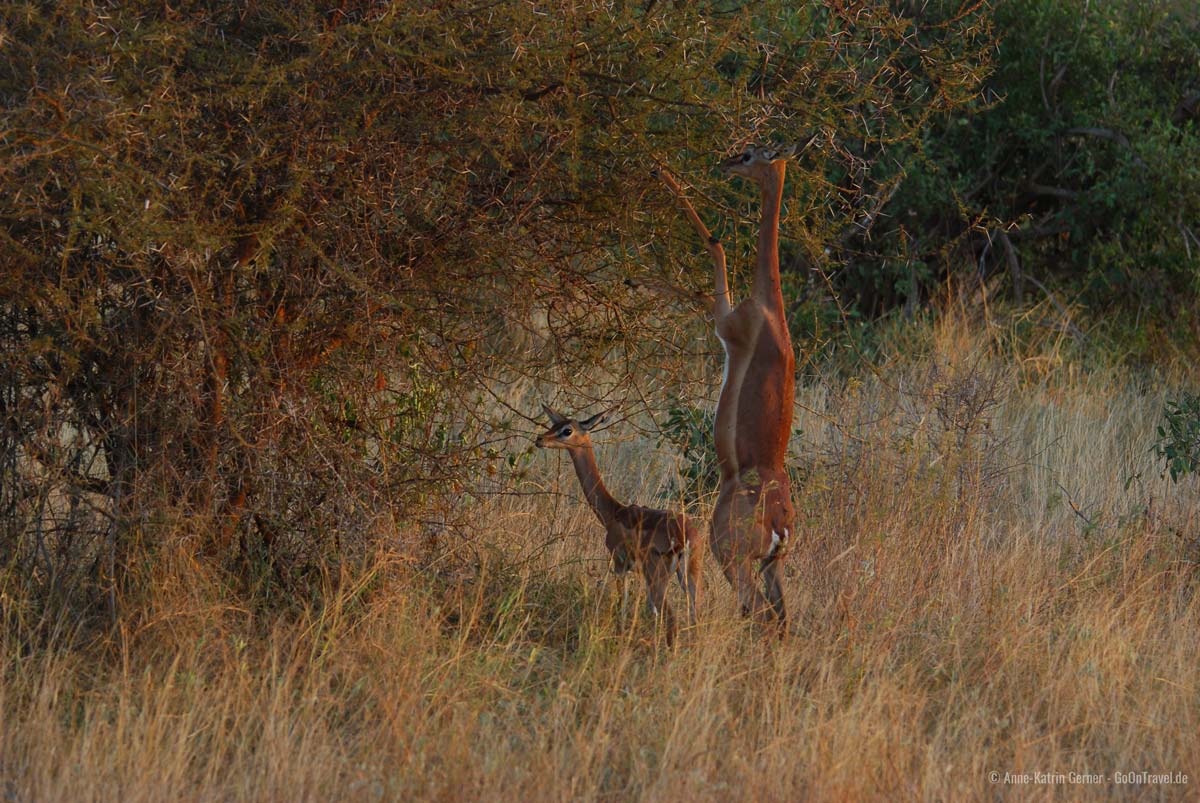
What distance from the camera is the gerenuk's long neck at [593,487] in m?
5.73

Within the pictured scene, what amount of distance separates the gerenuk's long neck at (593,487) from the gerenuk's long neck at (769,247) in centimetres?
103

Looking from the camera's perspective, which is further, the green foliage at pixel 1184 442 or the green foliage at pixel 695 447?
the green foliage at pixel 695 447

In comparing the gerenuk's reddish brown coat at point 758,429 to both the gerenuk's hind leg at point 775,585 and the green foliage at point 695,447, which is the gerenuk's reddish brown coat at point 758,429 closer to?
the gerenuk's hind leg at point 775,585

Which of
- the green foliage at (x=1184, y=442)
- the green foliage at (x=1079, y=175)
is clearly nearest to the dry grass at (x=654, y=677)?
the green foliage at (x=1184, y=442)

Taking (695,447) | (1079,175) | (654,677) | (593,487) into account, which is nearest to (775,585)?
(654,677)

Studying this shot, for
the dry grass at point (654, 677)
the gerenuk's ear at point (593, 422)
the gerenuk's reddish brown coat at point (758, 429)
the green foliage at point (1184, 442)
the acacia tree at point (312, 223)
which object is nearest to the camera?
the dry grass at point (654, 677)

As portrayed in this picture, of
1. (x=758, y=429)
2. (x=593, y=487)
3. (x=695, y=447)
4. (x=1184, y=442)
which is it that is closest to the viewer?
(x=758, y=429)

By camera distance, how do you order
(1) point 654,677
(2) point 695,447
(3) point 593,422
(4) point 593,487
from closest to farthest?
1. (1) point 654,677
2. (3) point 593,422
3. (4) point 593,487
4. (2) point 695,447

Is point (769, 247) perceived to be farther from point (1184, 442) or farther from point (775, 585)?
point (1184, 442)

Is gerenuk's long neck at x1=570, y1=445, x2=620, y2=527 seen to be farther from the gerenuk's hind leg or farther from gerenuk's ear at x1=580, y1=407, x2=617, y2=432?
the gerenuk's hind leg

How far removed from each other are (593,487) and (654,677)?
1058 mm

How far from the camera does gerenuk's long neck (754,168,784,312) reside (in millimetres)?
5441

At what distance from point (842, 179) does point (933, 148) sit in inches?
Answer: 34.2

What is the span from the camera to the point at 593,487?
581 centimetres
